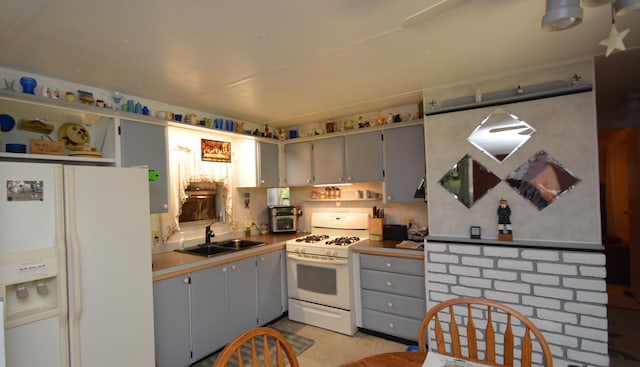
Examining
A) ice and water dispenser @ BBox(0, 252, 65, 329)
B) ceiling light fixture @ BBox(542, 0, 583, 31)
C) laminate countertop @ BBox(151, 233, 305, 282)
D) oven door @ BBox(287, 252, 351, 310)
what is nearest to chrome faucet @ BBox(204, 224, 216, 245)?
laminate countertop @ BBox(151, 233, 305, 282)

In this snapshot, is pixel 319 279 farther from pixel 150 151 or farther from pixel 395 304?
pixel 150 151

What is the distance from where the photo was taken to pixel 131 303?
199cm

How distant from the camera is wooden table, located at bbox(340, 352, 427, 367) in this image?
1.30m

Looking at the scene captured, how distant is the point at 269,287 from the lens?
3.27 meters

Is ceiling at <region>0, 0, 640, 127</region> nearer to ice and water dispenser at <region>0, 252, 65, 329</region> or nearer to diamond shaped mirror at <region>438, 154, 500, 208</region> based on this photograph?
diamond shaped mirror at <region>438, 154, 500, 208</region>

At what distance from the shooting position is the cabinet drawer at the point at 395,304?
9.09 feet

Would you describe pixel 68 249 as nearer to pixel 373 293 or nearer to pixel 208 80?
pixel 208 80

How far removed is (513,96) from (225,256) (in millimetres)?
2833

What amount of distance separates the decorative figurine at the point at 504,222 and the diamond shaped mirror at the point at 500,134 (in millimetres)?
385

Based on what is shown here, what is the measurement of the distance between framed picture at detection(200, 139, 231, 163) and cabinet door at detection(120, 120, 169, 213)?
68 cm

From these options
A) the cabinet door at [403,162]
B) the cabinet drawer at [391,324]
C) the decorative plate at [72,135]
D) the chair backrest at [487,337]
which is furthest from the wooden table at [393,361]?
the decorative plate at [72,135]

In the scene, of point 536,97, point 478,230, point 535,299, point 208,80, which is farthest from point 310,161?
point 535,299

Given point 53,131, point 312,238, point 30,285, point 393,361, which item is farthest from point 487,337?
point 53,131

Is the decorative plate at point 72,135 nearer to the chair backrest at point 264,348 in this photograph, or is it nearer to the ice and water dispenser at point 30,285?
the ice and water dispenser at point 30,285
